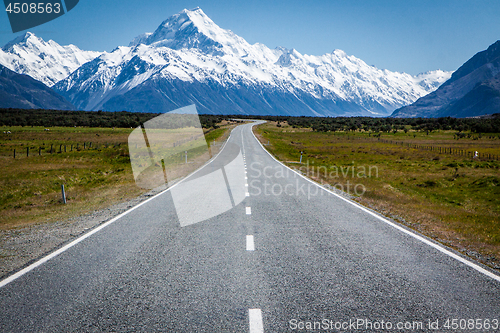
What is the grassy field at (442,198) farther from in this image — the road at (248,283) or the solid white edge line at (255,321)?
the solid white edge line at (255,321)

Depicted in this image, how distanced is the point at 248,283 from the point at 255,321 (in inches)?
39.9

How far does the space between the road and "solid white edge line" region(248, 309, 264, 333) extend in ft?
0.04

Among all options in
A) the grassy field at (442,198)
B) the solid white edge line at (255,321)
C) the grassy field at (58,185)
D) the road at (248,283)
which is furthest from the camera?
the grassy field at (58,185)

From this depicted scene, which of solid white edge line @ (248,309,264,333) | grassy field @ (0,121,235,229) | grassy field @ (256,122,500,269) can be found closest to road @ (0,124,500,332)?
solid white edge line @ (248,309,264,333)

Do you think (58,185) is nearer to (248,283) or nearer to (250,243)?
(250,243)

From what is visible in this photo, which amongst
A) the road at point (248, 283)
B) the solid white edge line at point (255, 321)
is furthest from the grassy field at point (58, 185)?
the solid white edge line at point (255, 321)

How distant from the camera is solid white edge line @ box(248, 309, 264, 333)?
3.58 meters

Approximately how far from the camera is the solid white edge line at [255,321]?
358cm

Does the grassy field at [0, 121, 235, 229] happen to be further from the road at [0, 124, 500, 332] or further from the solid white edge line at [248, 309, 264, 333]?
→ the solid white edge line at [248, 309, 264, 333]

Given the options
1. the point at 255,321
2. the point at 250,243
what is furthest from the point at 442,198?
the point at 255,321

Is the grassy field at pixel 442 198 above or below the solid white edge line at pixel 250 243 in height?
below

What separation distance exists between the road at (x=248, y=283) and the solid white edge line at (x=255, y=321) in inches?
0.5

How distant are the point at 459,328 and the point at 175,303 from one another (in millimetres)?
3657

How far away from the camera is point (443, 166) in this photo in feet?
96.9
